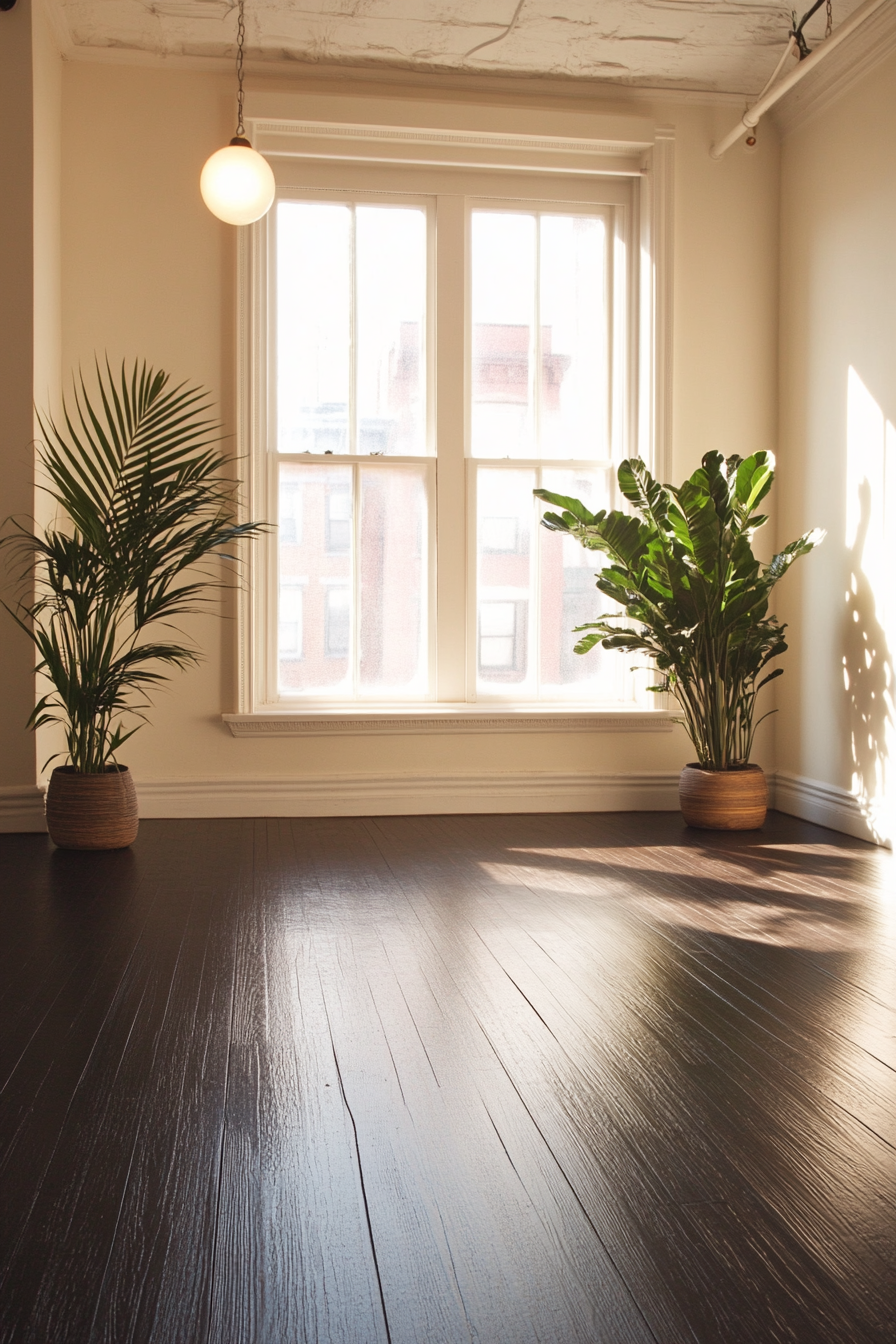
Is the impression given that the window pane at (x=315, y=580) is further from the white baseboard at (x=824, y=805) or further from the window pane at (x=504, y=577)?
the white baseboard at (x=824, y=805)

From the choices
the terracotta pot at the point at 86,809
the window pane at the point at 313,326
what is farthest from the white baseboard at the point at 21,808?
the window pane at the point at 313,326

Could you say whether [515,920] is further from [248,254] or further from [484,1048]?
[248,254]

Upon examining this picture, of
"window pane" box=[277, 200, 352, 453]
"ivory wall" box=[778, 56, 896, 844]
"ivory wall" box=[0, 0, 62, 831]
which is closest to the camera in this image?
"ivory wall" box=[0, 0, 62, 831]

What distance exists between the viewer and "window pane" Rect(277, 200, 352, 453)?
473 centimetres

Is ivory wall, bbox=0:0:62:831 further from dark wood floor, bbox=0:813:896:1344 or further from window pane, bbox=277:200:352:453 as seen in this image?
window pane, bbox=277:200:352:453

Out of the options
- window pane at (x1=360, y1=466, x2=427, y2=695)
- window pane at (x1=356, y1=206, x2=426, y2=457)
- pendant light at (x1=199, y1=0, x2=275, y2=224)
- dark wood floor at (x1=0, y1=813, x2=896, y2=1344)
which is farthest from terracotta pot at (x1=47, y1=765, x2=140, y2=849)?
pendant light at (x1=199, y1=0, x2=275, y2=224)

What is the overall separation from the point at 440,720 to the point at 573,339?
183cm

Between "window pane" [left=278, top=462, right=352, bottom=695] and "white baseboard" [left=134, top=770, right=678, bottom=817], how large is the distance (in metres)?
0.43

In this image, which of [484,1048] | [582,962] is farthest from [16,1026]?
[582,962]

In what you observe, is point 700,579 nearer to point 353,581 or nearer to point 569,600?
point 569,600

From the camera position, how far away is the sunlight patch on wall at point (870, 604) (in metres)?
4.07

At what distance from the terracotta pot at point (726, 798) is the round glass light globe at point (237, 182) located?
8.69 ft

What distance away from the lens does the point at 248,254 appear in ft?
14.8

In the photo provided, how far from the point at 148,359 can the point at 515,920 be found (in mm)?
2826
